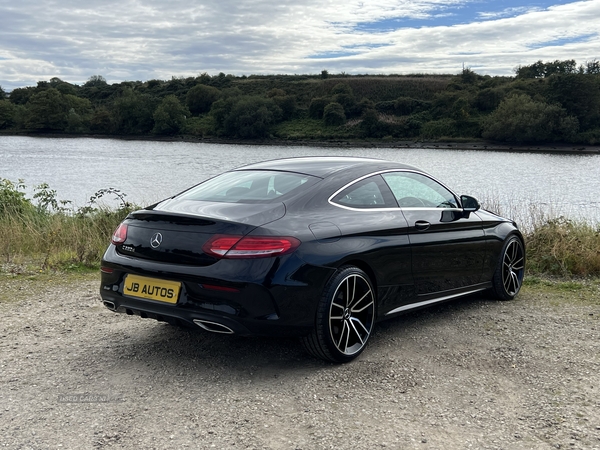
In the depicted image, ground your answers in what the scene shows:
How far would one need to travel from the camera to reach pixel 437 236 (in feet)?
17.2

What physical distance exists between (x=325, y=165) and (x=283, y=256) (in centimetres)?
126

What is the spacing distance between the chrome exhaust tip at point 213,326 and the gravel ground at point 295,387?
14.1 inches

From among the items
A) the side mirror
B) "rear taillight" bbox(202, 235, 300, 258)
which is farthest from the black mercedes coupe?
the side mirror

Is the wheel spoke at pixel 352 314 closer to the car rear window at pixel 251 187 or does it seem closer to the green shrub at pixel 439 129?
the car rear window at pixel 251 187

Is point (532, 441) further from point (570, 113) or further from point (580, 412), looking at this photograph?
point (570, 113)

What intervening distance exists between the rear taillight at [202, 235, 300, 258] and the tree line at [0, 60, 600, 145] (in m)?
60.3

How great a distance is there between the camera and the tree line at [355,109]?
61594mm

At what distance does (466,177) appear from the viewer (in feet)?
117

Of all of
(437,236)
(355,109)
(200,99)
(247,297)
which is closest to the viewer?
(247,297)

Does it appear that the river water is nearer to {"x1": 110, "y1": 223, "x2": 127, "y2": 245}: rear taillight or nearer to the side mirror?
the side mirror

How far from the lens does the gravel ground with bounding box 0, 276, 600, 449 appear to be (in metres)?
3.22

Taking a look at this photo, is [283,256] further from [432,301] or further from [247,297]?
[432,301]

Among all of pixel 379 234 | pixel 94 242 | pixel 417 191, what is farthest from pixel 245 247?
pixel 94 242

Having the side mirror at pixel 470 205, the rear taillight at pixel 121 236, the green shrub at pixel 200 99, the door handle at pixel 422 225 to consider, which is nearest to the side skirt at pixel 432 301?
the door handle at pixel 422 225
